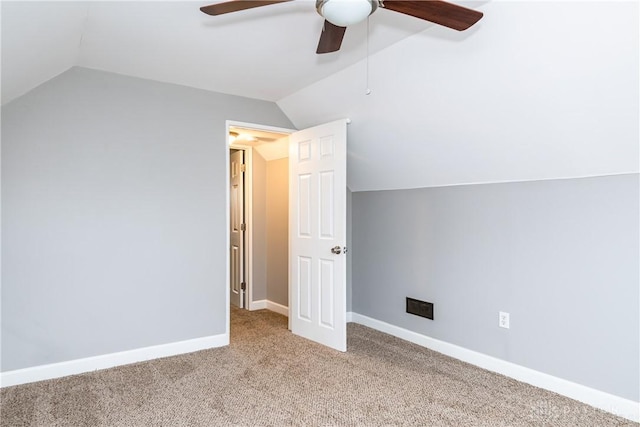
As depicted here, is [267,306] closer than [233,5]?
No

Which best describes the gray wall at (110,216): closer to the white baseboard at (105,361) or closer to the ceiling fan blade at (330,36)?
the white baseboard at (105,361)

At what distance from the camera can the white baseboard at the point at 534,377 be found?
2344 mm

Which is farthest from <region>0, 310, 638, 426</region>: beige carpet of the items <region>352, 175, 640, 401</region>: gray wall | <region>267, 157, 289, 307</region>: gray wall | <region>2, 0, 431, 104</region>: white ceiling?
<region>2, 0, 431, 104</region>: white ceiling

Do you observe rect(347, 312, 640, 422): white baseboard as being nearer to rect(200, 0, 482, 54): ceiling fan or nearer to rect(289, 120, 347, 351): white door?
rect(289, 120, 347, 351): white door

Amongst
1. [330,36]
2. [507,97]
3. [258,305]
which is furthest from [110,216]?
[507,97]

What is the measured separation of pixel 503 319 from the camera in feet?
9.68

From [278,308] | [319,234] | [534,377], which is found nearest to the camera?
[534,377]

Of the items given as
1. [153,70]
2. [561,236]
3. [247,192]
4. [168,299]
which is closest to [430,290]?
[561,236]

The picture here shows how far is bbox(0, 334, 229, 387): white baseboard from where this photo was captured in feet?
9.07

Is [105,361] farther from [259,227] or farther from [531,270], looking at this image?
[531,270]

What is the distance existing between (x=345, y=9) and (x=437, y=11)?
382 mm

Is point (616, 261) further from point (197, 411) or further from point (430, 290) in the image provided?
point (197, 411)

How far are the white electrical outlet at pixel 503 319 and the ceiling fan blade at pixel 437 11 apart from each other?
2076mm

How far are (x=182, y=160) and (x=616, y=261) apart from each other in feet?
10.4
